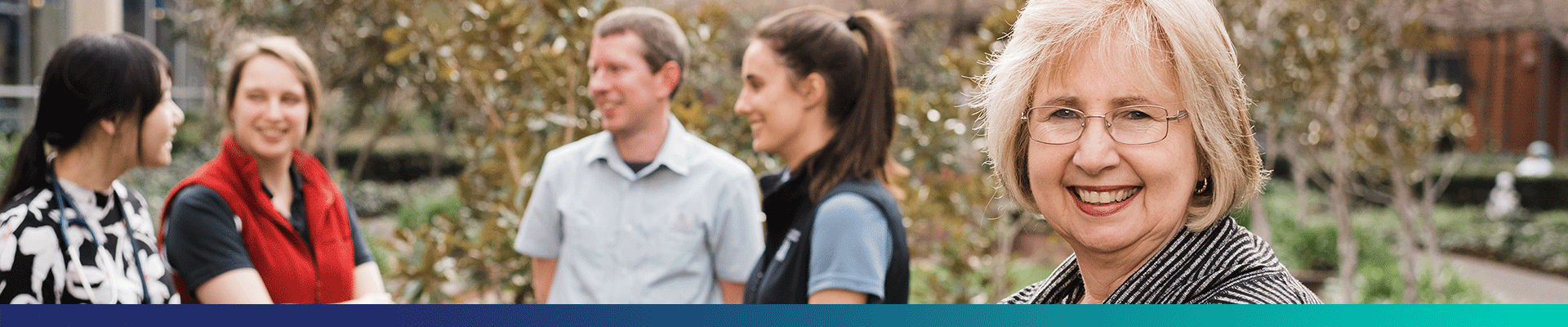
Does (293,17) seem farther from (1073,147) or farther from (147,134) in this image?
(1073,147)

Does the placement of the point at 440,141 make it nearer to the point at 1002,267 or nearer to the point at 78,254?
the point at 1002,267

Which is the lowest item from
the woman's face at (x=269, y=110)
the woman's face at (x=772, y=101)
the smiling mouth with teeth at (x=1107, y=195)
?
the woman's face at (x=269, y=110)

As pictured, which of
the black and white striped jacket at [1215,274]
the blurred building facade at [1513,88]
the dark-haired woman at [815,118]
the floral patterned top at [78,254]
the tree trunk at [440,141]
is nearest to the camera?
the black and white striped jacket at [1215,274]

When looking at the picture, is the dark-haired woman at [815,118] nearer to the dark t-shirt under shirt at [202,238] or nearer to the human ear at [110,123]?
the dark t-shirt under shirt at [202,238]

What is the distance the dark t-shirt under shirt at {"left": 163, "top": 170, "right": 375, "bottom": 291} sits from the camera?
2213mm

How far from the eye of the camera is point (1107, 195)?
1.16m

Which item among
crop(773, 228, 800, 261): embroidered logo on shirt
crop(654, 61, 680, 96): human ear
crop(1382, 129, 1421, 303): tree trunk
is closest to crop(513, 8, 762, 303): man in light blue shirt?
crop(654, 61, 680, 96): human ear

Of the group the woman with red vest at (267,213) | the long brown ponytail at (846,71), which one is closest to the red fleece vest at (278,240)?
the woman with red vest at (267,213)

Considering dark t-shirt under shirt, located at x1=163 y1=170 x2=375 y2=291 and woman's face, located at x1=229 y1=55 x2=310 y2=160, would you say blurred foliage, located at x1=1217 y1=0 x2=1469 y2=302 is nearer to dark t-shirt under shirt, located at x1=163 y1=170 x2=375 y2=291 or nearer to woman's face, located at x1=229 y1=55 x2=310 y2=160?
woman's face, located at x1=229 y1=55 x2=310 y2=160

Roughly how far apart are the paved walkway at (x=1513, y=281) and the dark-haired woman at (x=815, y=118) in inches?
296

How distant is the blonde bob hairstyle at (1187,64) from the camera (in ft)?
3.69

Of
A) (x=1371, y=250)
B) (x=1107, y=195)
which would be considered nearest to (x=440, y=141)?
(x=1371, y=250)

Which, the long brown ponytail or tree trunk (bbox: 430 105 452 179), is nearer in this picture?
the long brown ponytail

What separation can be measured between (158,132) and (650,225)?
1101 millimetres
